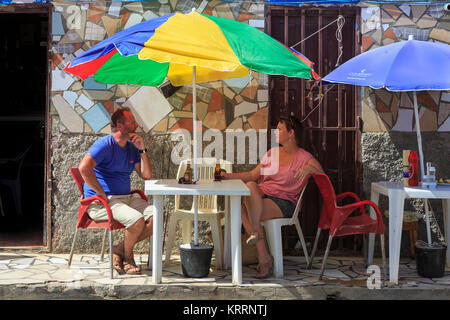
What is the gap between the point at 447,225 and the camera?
611cm

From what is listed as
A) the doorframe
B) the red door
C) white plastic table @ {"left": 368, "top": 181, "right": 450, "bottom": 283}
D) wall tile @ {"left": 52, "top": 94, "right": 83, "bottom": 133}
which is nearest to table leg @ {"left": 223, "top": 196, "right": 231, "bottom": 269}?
the doorframe

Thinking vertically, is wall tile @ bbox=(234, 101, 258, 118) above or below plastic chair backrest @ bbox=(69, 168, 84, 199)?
above

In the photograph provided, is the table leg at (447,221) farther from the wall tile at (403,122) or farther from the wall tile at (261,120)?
the wall tile at (261,120)

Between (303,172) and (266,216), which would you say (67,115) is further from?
(303,172)

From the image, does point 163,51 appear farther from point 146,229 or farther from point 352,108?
point 352,108

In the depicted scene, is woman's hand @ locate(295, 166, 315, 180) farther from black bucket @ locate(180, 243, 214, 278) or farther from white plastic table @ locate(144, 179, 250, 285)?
black bucket @ locate(180, 243, 214, 278)

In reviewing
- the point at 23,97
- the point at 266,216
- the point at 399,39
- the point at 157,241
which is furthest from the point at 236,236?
the point at 23,97

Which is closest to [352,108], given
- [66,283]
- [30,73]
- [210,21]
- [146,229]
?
[210,21]

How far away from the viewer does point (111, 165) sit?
18.9ft

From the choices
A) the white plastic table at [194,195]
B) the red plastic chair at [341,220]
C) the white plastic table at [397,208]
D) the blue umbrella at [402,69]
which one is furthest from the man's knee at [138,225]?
the white plastic table at [397,208]

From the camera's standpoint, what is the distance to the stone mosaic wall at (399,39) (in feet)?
21.6

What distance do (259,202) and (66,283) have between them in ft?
6.18

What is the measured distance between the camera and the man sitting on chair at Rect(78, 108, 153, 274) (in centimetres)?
554

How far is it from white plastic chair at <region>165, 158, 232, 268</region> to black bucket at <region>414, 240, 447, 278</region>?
6.32 feet
